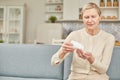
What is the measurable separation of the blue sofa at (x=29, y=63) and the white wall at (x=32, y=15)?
3573 mm

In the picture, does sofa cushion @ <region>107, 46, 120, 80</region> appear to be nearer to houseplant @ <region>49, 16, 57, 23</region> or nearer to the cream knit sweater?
the cream knit sweater

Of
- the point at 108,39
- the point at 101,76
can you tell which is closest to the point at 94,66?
the point at 101,76

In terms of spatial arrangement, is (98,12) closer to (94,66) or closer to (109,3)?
(94,66)

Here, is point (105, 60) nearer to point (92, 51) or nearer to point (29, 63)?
point (92, 51)

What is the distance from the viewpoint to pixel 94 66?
126 centimetres

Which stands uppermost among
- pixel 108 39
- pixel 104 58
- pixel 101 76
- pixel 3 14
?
pixel 3 14

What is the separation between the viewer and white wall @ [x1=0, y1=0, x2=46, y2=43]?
5.38m

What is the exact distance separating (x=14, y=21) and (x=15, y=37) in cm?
43

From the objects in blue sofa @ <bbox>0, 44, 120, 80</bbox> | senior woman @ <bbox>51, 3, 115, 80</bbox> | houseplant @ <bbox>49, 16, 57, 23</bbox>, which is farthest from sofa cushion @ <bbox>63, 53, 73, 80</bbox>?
houseplant @ <bbox>49, 16, 57, 23</bbox>

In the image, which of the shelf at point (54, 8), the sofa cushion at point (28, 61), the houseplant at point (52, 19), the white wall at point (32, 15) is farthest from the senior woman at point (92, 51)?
the white wall at point (32, 15)

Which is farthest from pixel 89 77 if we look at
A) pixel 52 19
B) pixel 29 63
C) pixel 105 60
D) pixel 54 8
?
pixel 54 8

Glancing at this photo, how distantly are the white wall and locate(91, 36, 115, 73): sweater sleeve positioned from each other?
4131mm

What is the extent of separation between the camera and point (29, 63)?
1747 millimetres

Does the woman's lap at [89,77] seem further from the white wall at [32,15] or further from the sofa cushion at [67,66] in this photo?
the white wall at [32,15]
